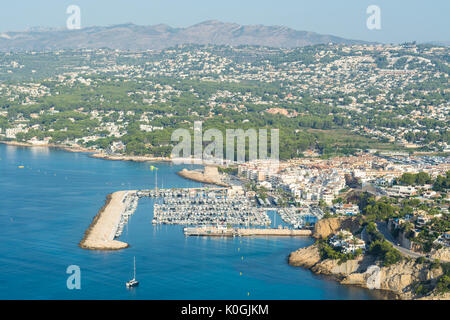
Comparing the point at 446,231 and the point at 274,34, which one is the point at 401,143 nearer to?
the point at 446,231

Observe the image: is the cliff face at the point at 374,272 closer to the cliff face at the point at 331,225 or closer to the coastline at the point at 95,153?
the cliff face at the point at 331,225

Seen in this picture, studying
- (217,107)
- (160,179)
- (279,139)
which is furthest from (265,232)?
(217,107)

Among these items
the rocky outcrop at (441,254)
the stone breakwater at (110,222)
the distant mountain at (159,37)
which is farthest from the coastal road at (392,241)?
the distant mountain at (159,37)

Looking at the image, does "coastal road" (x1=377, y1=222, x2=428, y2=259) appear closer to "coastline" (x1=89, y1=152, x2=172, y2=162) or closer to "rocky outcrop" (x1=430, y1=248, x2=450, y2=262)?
"rocky outcrop" (x1=430, y1=248, x2=450, y2=262)

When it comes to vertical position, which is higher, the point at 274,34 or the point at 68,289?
the point at 274,34

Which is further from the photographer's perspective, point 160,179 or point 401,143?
point 401,143

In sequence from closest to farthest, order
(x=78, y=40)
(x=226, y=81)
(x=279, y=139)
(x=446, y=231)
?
(x=446, y=231) → (x=279, y=139) → (x=226, y=81) → (x=78, y=40)

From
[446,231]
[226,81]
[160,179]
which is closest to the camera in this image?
[446,231]

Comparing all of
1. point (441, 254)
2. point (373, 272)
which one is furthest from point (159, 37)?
point (441, 254)
